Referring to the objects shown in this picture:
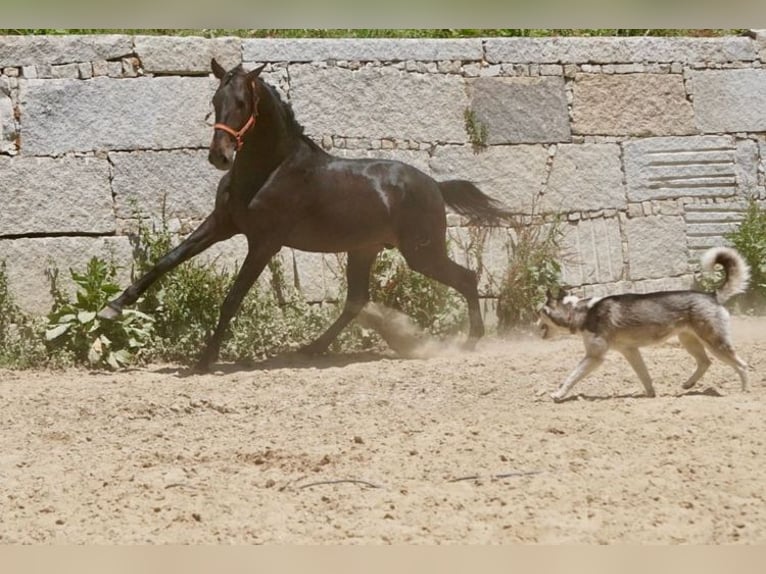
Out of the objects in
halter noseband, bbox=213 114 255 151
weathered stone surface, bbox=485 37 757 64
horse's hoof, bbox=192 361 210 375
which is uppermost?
weathered stone surface, bbox=485 37 757 64

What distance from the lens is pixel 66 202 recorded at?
888 centimetres

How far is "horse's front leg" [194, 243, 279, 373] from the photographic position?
26.9ft

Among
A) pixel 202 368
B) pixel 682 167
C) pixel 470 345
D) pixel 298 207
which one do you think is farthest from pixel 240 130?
pixel 682 167

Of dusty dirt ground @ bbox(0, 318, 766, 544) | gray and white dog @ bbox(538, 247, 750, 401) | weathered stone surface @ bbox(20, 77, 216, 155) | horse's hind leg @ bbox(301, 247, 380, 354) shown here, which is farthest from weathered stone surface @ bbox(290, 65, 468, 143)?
gray and white dog @ bbox(538, 247, 750, 401)

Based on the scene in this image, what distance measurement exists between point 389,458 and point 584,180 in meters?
4.87

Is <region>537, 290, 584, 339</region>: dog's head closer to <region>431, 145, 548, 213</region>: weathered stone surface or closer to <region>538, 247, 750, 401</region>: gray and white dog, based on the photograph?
<region>538, 247, 750, 401</region>: gray and white dog

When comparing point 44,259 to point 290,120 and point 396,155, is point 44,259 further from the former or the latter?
point 396,155

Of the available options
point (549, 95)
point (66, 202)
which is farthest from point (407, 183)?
point (66, 202)

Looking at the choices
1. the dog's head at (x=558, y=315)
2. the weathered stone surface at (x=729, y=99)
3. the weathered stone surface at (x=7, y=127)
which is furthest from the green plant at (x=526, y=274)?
the weathered stone surface at (x=7, y=127)

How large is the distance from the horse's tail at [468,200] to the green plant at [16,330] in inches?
125

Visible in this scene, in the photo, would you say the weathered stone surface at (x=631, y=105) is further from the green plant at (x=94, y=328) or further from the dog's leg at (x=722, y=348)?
the green plant at (x=94, y=328)

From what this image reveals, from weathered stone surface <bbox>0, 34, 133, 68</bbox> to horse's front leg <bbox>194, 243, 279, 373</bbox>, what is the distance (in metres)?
1.98

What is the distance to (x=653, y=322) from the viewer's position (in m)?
6.65

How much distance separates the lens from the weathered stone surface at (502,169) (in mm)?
9570
